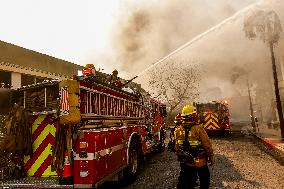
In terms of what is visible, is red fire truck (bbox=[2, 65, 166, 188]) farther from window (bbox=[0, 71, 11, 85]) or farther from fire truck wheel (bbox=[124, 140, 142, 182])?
window (bbox=[0, 71, 11, 85])

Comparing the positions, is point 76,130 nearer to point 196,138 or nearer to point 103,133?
point 103,133

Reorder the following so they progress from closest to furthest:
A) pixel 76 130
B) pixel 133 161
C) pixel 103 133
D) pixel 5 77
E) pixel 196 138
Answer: pixel 196 138 < pixel 76 130 < pixel 103 133 < pixel 133 161 < pixel 5 77

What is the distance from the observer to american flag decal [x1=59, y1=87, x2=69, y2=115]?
17.1 ft

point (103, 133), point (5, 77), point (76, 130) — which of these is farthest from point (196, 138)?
point (5, 77)

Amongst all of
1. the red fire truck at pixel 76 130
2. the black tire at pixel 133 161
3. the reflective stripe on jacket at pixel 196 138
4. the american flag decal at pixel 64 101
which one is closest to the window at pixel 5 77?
the black tire at pixel 133 161

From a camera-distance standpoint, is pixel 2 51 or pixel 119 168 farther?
Result: pixel 2 51

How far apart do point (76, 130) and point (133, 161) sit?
125 inches

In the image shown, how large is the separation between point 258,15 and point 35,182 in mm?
15848

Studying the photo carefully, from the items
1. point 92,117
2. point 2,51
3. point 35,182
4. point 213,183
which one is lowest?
point 213,183

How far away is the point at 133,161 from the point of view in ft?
27.3

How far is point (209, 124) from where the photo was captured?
19.9 m

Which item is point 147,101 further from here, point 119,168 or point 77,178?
point 77,178

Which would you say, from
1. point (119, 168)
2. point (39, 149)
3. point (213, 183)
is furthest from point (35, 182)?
point (213, 183)

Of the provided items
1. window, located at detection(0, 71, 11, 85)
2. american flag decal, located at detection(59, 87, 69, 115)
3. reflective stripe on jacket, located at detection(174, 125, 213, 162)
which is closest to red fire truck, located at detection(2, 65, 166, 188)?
american flag decal, located at detection(59, 87, 69, 115)
